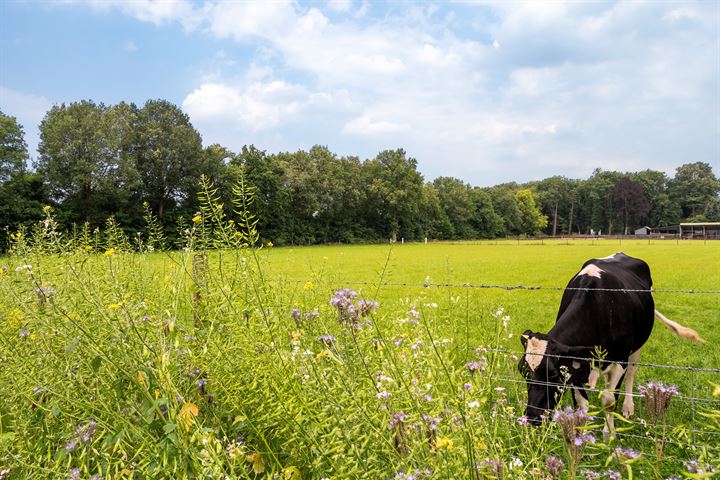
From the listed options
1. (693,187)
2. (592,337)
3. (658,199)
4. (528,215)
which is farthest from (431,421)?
(693,187)

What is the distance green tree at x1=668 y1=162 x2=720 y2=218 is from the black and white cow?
14045 cm

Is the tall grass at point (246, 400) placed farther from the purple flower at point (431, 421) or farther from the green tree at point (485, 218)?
the green tree at point (485, 218)

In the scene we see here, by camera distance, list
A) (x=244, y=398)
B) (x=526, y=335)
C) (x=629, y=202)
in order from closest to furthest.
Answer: (x=244, y=398) < (x=526, y=335) < (x=629, y=202)

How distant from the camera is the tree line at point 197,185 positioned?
A: 4044cm

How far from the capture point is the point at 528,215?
112188mm

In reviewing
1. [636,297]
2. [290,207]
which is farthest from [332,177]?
[636,297]

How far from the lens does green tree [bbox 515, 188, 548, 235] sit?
111m

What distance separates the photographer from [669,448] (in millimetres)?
4074

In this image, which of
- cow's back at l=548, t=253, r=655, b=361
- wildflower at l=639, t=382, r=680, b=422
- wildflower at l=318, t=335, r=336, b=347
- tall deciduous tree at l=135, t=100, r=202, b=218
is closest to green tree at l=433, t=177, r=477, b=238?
tall deciduous tree at l=135, t=100, r=202, b=218

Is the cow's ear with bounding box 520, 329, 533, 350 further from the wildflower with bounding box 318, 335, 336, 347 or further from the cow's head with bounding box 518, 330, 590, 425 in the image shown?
the wildflower with bounding box 318, 335, 336, 347

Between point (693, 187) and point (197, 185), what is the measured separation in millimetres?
130356

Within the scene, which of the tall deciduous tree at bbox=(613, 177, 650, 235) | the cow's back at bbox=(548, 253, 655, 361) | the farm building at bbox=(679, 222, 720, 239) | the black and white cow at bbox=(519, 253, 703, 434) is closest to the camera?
the black and white cow at bbox=(519, 253, 703, 434)

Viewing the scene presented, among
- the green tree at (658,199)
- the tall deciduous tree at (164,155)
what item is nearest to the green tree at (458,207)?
the tall deciduous tree at (164,155)

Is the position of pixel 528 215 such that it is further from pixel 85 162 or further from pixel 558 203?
pixel 85 162
